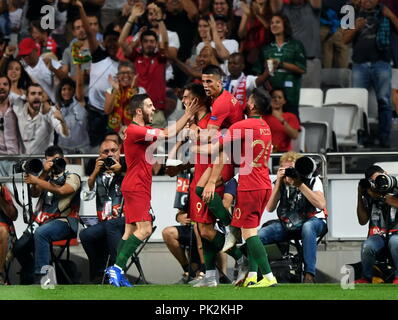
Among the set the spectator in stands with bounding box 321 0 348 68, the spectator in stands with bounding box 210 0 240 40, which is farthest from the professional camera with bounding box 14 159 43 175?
the spectator in stands with bounding box 321 0 348 68

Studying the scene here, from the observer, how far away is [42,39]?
17.9 meters

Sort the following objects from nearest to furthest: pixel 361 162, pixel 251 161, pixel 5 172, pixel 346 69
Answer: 1. pixel 251 161
2. pixel 5 172
3. pixel 361 162
4. pixel 346 69

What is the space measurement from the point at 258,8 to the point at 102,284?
5.31 m

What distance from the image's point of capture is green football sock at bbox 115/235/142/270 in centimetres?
1229

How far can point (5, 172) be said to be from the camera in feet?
49.3

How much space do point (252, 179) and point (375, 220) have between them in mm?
1923

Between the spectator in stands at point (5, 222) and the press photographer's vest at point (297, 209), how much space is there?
304cm

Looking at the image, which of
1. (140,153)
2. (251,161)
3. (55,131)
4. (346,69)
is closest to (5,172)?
(55,131)

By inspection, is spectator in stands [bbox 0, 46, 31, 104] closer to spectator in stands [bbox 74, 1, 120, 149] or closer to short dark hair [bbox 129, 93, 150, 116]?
spectator in stands [bbox 74, 1, 120, 149]

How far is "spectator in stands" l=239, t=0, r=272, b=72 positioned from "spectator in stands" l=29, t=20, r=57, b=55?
2730mm

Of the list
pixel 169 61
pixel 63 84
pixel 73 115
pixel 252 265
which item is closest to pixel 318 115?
pixel 169 61

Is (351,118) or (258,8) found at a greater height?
(258,8)

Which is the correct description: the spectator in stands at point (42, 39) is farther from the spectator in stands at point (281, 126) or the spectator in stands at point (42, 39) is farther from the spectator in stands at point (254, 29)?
the spectator in stands at point (281, 126)

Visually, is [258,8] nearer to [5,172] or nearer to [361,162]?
[361,162]
